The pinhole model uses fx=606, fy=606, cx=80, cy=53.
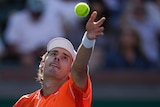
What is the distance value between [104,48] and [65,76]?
11.7 feet

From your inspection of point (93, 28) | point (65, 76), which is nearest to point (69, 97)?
point (65, 76)

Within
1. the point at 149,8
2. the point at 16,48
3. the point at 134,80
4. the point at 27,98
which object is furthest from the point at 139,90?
the point at 27,98

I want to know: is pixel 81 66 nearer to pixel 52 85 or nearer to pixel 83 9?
pixel 83 9

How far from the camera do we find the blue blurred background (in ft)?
29.7

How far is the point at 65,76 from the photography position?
5863 mm

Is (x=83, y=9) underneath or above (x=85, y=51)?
above

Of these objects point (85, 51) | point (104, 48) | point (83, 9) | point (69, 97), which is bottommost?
point (69, 97)

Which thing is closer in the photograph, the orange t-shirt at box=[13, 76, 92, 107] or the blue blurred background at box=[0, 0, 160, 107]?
the orange t-shirt at box=[13, 76, 92, 107]

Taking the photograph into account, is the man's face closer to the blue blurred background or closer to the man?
the man

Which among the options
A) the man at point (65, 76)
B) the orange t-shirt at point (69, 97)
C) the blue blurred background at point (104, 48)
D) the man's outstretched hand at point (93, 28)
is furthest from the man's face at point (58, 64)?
the blue blurred background at point (104, 48)

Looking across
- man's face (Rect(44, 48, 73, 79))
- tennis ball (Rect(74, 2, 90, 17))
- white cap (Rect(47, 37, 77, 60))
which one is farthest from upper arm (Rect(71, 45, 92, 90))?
white cap (Rect(47, 37, 77, 60))

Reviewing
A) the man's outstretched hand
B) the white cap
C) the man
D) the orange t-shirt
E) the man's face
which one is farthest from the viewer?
the white cap

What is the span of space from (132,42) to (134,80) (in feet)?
1.89

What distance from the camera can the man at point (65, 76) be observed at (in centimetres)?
529
